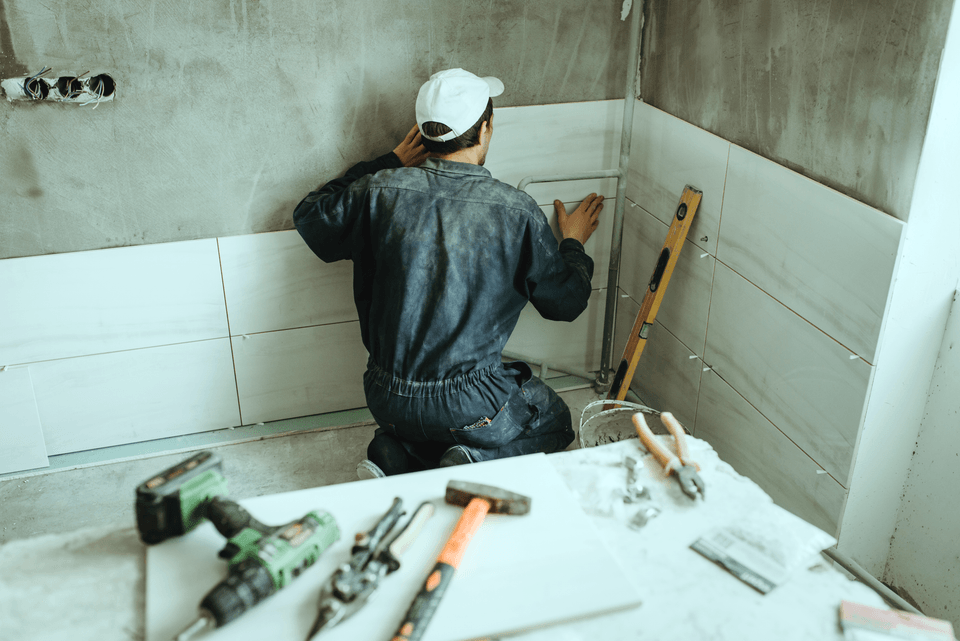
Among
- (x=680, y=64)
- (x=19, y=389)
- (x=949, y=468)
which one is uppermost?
(x=680, y=64)

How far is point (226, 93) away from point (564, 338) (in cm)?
146

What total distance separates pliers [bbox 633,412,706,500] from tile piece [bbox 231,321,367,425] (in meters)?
1.42

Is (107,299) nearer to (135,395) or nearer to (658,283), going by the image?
(135,395)

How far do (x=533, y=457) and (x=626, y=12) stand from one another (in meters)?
1.68

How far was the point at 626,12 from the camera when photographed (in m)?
2.42

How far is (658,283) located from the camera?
2404mm

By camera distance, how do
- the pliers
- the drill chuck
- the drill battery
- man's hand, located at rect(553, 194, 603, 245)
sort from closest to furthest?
the drill chuck, the drill battery, the pliers, man's hand, located at rect(553, 194, 603, 245)

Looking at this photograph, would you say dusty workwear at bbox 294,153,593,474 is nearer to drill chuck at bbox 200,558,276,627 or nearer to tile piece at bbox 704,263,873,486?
tile piece at bbox 704,263,873,486

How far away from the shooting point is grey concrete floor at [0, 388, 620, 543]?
2281mm

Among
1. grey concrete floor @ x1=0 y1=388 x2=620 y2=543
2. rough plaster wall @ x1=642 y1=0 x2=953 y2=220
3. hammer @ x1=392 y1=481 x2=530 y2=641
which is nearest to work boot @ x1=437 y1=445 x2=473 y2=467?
grey concrete floor @ x1=0 y1=388 x2=620 y2=543

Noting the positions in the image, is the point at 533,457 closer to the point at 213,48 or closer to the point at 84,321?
the point at 213,48

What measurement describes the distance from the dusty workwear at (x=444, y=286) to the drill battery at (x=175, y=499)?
2.71 ft

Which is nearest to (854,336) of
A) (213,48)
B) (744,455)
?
(744,455)

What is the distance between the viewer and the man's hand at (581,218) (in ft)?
8.44
